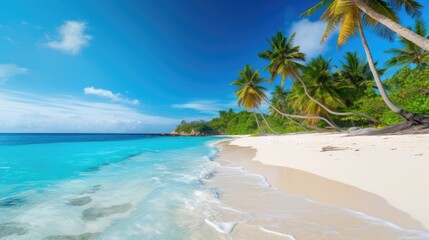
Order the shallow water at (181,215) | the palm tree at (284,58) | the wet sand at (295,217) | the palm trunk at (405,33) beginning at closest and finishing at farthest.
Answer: the wet sand at (295,217) < the shallow water at (181,215) < the palm trunk at (405,33) < the palm tree at (284,58)

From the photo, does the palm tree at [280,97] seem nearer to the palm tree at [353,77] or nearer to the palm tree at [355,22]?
the palm tree at [353,77]

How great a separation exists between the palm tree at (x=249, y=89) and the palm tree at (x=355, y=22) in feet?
45.6

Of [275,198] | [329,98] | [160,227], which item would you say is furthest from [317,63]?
[160,227]

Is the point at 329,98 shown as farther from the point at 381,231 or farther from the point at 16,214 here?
the point at 16,214

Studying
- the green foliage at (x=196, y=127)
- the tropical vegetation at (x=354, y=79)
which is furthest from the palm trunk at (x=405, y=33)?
the green foliage at (x=196, y=127)

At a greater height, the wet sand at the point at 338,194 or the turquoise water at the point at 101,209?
the wet sand at the point at 338,194

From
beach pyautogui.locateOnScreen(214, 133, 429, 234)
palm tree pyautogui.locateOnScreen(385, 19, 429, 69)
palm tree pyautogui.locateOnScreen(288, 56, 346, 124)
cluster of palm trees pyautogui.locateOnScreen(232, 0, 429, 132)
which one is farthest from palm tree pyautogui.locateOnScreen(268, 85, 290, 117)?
beach pyautogui.locateOnScreen(214, 133, 429, 234)

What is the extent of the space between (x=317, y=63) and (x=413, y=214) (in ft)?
69.2

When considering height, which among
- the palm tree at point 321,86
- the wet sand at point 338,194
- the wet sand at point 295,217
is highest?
the palm tree at point 321,86

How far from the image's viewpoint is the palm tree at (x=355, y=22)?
8484mm

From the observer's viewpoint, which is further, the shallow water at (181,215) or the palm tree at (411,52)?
the palm tree at (411,52)

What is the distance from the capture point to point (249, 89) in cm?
2389

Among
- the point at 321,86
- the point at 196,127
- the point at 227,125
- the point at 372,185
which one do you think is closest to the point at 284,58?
the point at 321,86

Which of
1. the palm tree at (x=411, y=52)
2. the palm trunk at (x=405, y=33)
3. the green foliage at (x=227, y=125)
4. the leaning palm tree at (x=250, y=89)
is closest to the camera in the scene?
the palm trunk at (x=405, y=33)
